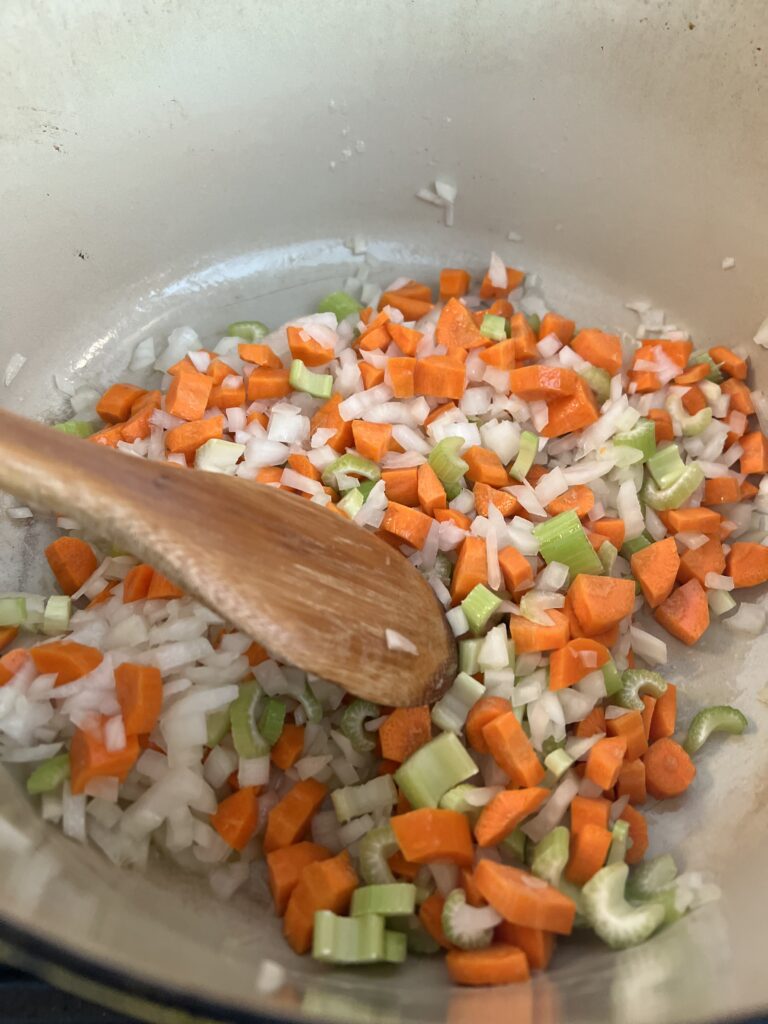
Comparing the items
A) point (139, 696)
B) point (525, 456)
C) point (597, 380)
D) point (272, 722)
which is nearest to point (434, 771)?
point (272, 722)

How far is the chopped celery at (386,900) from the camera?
1.44 meters

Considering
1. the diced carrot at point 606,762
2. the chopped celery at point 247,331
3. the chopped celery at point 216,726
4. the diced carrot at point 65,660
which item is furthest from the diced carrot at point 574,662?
the chopped celery at point 247,331

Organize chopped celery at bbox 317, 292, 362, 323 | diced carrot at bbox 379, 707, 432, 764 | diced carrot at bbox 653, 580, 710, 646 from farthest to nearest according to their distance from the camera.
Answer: chopped celery at bbox 317, 292, 362, 323
diced carrot at bbox 653, 580, 710, 646
diced carrot at bbox 379, 707, 432, 764

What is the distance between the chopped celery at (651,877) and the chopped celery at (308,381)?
132 centimetres

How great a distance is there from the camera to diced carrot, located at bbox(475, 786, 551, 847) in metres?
1.50

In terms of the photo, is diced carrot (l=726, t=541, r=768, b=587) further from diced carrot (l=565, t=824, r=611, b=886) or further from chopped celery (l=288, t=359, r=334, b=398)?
chopped celery (l=288, t=359, r=334, b=398)

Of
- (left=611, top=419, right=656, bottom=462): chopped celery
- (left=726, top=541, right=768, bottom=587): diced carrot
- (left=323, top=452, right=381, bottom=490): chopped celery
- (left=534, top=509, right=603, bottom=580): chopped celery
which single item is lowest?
(left=726, top=541, right=768, bottom=587): diced carrot

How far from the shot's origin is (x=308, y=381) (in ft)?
6.94

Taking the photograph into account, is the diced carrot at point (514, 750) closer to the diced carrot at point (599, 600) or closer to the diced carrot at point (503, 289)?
the diced carrot at point (599, 600)

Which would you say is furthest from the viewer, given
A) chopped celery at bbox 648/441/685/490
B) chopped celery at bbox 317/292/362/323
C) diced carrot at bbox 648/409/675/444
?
chopped celery at bbox 317/292/362/323

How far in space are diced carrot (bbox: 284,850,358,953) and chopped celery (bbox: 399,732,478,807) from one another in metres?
0.19

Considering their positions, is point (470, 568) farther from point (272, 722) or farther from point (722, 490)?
point (722, 490)

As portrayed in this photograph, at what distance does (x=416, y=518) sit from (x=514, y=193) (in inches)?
44.4

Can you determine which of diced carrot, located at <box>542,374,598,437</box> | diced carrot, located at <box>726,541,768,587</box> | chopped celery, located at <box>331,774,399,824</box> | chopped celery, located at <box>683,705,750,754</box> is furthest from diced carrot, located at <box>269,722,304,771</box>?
diced carrot, located at <box>726,541,768,587</box>
